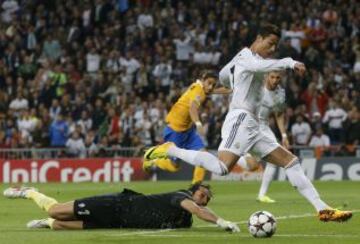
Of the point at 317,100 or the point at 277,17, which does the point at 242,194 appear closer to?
the point at 317,100

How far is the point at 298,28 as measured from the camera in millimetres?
32812

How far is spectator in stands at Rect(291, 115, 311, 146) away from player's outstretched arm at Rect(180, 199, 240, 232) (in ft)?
57.2

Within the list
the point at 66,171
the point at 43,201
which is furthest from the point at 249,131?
the point at 66,171

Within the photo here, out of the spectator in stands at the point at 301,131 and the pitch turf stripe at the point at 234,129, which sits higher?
the pitch turf stripe at the point at 234,129

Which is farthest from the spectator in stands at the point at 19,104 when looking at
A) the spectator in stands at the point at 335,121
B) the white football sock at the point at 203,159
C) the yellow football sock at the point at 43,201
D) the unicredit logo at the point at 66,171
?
the white football sock at the point at 203,159

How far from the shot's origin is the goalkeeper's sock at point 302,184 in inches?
546

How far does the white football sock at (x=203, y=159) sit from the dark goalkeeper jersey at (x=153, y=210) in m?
0.66

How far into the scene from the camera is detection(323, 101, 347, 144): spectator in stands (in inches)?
1187

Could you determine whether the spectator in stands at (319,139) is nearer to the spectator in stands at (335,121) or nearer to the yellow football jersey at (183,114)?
the spectator in stands at (335,121)

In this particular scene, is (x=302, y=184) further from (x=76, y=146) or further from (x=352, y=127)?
(x=76, y=146)

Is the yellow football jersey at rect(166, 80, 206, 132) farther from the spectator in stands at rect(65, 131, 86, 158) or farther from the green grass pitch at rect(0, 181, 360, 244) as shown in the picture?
the spectator in stands at rect(65, 131, 86, 158)

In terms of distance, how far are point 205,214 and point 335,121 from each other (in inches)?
707

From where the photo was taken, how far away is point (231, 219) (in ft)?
51.8

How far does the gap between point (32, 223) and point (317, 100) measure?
18013 millimetres
